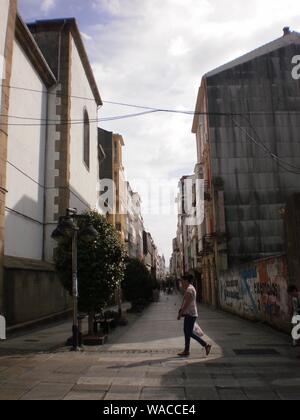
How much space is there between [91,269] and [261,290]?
8204 millimetres

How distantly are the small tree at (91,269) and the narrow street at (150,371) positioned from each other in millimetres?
1317

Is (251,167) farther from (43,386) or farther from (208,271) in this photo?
(43,386)

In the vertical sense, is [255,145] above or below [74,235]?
above

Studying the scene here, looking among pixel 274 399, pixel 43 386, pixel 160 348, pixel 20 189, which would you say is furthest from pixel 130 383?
pixel 20 189

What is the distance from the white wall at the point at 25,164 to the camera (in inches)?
738

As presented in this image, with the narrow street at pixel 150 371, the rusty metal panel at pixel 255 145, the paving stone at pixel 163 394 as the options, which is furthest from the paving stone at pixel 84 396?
the rusty metal panel at pixel 255 145

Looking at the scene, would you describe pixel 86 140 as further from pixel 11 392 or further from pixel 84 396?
pixel 84 396

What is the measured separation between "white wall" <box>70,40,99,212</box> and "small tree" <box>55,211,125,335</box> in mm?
12840

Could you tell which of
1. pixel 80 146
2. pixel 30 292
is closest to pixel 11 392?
pixel 30 292

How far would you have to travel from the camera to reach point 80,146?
29.1 metres

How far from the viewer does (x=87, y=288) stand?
506 inches

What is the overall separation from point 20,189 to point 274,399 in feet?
51.5

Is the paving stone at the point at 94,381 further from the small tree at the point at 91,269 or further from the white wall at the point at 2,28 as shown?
the white wall at the point at 2,28

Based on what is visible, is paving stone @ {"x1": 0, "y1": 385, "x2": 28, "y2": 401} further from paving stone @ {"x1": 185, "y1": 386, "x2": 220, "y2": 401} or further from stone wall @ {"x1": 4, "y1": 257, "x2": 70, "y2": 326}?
stone wall @ {"x1": 4, "y1": 257, "x2": 70, "y2": 326}
